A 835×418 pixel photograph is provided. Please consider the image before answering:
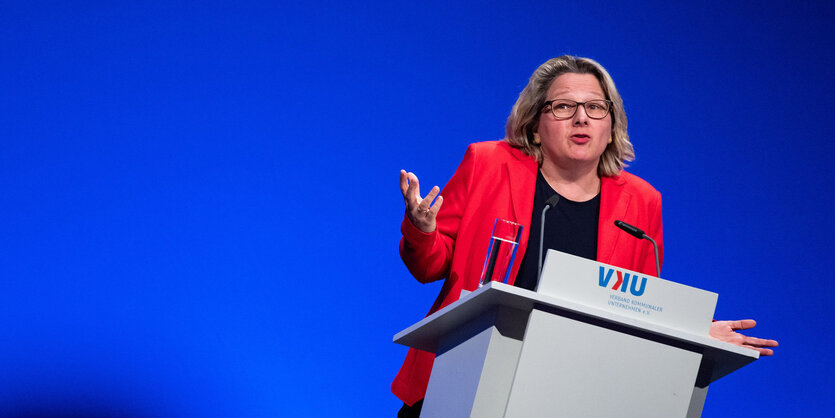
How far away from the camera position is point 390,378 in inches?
126

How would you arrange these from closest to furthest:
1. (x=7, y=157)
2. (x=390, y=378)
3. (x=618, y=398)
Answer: (x=618, y=398), (x=7, y=157), (x=390, y=378)

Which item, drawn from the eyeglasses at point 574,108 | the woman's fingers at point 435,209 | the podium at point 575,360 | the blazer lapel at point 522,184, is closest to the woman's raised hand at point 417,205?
the woman's fingers at point 435,209

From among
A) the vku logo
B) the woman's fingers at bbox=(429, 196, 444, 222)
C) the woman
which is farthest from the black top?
the vku logo

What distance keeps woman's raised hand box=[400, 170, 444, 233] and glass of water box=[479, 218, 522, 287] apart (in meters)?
0.21

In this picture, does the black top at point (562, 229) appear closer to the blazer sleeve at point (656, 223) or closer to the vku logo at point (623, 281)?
the blazer sleeve at point (656, 223)

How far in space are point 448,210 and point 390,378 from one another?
1.34 metres

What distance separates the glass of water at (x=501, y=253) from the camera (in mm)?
1536

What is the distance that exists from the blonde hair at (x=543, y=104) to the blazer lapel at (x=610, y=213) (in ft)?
0.18

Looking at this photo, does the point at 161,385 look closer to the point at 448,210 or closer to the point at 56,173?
the point at 56,173

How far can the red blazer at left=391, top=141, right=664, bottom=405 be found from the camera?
1.87 metres

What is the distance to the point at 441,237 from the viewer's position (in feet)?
6.46

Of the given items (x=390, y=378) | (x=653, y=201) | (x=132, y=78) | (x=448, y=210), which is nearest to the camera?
(x=448, y=210)

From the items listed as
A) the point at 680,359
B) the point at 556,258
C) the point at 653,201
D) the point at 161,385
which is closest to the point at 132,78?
the point at 161,385

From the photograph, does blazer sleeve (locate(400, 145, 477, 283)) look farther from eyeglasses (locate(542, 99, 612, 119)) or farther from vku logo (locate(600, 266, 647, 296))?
vku logo (locate(600, 266, 647, 296))
